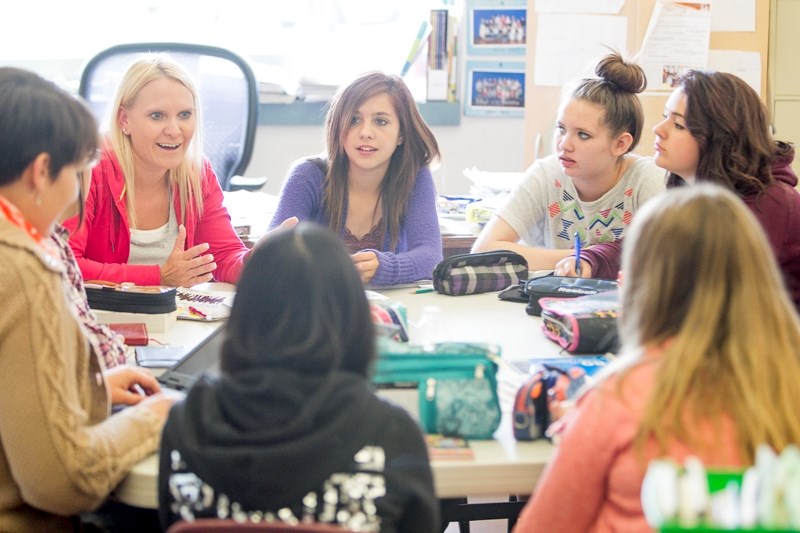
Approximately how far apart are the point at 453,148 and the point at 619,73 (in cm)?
188

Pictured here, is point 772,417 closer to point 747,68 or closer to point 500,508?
point 500,508

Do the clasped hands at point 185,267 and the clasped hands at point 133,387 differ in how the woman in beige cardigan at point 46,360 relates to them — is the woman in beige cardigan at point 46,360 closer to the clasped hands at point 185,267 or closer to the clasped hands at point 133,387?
the clasped hands at point 133,387

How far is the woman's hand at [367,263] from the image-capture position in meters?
2.34

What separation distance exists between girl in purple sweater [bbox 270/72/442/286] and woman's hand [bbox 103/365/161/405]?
1079 mm

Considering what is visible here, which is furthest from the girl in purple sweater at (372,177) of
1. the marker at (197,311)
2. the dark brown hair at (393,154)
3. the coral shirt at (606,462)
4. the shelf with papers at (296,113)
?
the shelf with papers at (296,113)

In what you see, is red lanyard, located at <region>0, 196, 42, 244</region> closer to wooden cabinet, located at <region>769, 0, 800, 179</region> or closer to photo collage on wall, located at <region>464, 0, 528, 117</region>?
wooden cabinet, located at <region>769, 0, 800, 179</region>

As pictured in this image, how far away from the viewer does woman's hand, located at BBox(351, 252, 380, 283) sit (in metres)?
2.34

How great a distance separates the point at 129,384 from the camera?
1.57 metres

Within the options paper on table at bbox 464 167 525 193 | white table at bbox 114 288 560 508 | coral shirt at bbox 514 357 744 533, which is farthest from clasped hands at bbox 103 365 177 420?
paper on table at bbox 464 167 525 193

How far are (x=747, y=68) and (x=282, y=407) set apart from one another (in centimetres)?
311

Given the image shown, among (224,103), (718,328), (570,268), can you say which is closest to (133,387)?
(718,328)

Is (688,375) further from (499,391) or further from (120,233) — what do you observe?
(120,233)

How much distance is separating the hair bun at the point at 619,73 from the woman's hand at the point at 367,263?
2.61ft

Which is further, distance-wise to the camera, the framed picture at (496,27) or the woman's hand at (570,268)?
the framed picture at (496,27)
